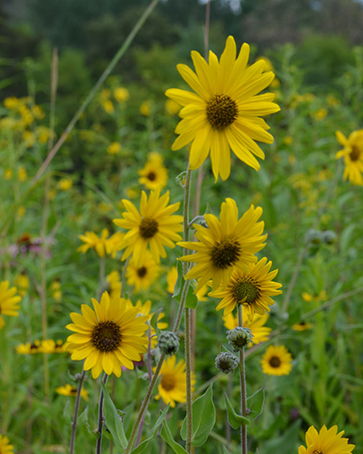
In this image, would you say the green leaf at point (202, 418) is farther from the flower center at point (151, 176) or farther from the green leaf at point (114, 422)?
the flower center at point (151, 176)

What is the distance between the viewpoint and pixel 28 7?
29.8 metres

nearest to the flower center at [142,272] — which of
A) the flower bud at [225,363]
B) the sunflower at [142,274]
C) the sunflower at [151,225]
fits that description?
the sunflower at [142,274]

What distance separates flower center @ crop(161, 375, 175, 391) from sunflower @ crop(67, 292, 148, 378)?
1.42 feet

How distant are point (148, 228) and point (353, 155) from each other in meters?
0.86

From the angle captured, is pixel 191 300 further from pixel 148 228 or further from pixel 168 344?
pixel 148 228

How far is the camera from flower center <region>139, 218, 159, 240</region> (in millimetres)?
926

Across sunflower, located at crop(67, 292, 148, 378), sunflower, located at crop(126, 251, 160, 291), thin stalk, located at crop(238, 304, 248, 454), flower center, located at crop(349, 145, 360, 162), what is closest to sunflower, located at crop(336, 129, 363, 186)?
flower center, located at crop(349, 145, 360, 162)

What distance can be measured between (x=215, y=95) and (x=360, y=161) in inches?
35.4

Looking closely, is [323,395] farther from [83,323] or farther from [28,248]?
[28,248]

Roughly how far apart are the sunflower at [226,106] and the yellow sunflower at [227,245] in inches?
2.8

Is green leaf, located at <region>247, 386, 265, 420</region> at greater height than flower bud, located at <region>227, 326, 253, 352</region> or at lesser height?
lesser

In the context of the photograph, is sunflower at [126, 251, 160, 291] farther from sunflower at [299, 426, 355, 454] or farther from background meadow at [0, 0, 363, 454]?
sunflower at [299, 426, 355, 454]

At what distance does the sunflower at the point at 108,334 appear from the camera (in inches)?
29.1

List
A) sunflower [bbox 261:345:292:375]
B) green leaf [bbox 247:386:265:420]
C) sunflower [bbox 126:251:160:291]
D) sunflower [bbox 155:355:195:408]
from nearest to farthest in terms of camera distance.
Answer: green leaf [bbox 247:386:265:420], sunflower [bbox 155:355:195:408], sunflower [bbox 261:345:292:375], sunflower [bbox 126:251:160:291]
